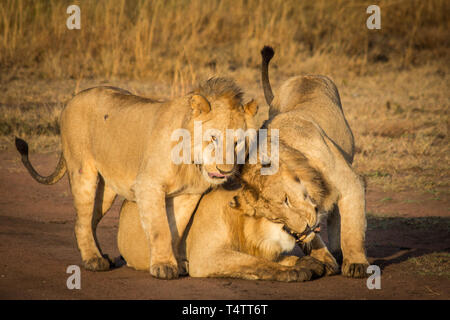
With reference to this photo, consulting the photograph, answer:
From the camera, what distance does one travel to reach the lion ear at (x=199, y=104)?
13.6 ft

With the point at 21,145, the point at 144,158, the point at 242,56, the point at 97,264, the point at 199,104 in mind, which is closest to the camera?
the point at 199,104

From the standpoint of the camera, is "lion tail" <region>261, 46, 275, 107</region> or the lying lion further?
"lion tail" <region>261, 46, 275, 107</region>

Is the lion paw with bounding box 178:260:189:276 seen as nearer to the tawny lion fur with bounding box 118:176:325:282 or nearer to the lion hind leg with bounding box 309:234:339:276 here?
the tawny lion fur with bounding box 118:176:325:282

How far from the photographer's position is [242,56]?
43.0 ft

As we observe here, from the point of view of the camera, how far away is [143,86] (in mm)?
11414

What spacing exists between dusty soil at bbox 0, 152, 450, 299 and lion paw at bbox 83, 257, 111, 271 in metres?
0.07

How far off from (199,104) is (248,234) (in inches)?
33.0

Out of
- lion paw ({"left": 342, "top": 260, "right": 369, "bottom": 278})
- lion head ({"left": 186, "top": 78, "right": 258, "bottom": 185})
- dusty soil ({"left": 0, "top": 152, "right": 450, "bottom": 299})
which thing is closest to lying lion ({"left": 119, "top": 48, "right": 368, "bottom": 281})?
lion paw ({"left": 342, "top": 260, "right": 369, "bottom": 278})

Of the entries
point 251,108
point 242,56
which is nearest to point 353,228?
point 251,108

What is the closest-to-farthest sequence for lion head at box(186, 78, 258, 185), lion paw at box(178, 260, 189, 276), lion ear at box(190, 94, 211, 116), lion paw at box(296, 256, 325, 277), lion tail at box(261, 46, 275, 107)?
lion head at box(186, 78, 258, 185), lion ear at box(190, 94, 211, 116), lion paw at box(296, 256, 325, 277), lion paw at box(178, 260, 189, 276), lion tail at box(261, 46, 275, 107)

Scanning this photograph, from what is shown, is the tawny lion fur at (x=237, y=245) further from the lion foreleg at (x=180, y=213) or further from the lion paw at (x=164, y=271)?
the lion paw at (x=164, y=271)

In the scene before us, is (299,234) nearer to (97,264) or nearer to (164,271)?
(164,271)

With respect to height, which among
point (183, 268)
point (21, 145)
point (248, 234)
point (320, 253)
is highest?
point (21, 145)

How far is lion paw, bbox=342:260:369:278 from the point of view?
4.35m
